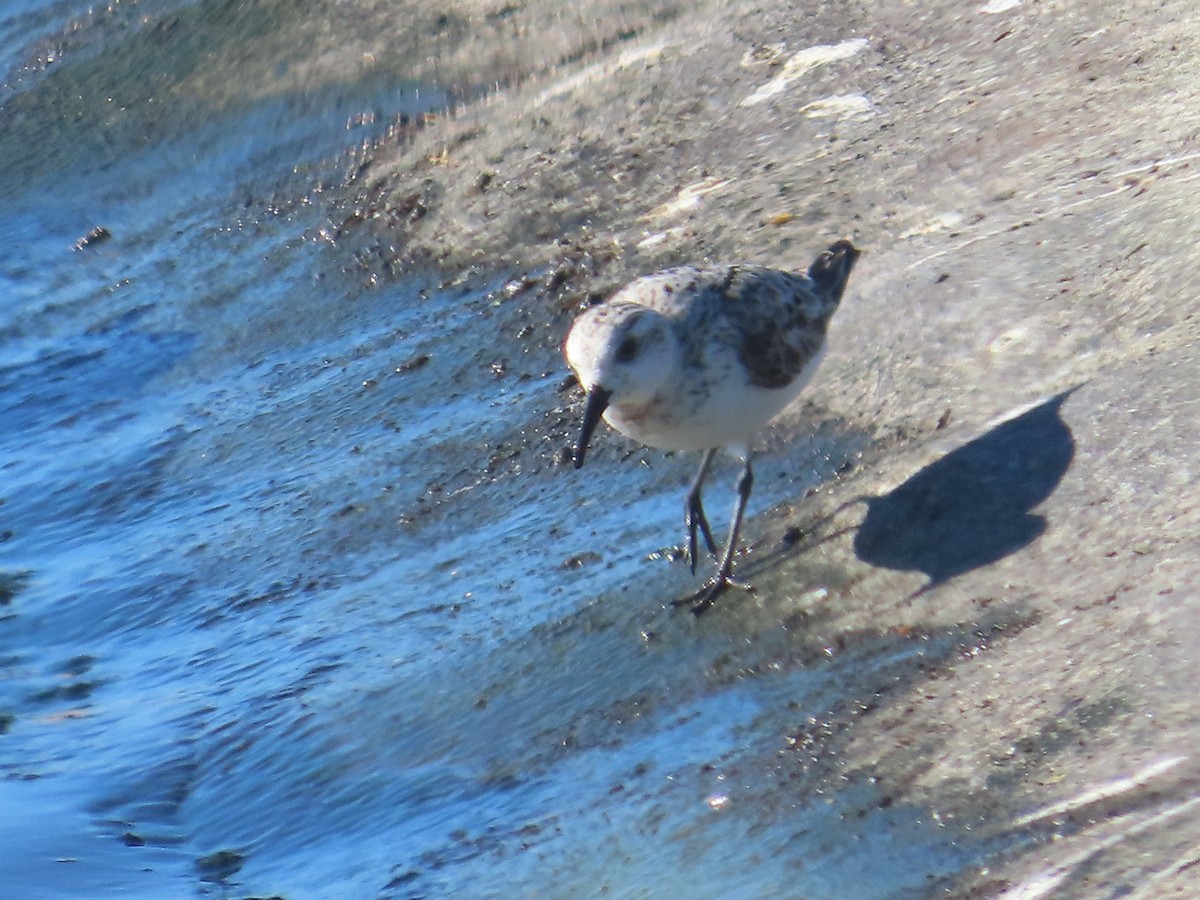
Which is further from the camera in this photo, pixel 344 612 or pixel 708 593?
pixel 344 612

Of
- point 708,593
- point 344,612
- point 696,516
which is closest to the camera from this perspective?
point 708,593

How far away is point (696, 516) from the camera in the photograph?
554 centimetres

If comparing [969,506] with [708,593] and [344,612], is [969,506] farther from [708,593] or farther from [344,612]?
[344,612]

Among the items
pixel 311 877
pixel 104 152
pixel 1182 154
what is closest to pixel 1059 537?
pixel 1182 154

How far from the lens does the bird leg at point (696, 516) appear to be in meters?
5.44

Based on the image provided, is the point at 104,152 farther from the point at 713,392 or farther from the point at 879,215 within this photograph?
the point at 713,392

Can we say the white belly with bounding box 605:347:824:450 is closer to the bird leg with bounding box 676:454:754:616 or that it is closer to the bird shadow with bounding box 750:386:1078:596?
the bird leg with bounding box 676:454:754:616

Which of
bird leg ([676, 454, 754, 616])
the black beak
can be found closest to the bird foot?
bird leg ([676, 454, 754, 616])

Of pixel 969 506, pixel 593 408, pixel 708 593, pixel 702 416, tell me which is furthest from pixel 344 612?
pixel 969 506

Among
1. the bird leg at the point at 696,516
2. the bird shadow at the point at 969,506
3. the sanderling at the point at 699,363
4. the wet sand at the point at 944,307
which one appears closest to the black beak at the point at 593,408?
the sanderling at the point at 699,363

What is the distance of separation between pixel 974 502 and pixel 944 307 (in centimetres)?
104

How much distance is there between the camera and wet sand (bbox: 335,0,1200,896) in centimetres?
405

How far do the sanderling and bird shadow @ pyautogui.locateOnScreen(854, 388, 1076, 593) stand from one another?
1.58 ft

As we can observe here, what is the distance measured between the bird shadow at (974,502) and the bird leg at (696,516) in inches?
19.8
